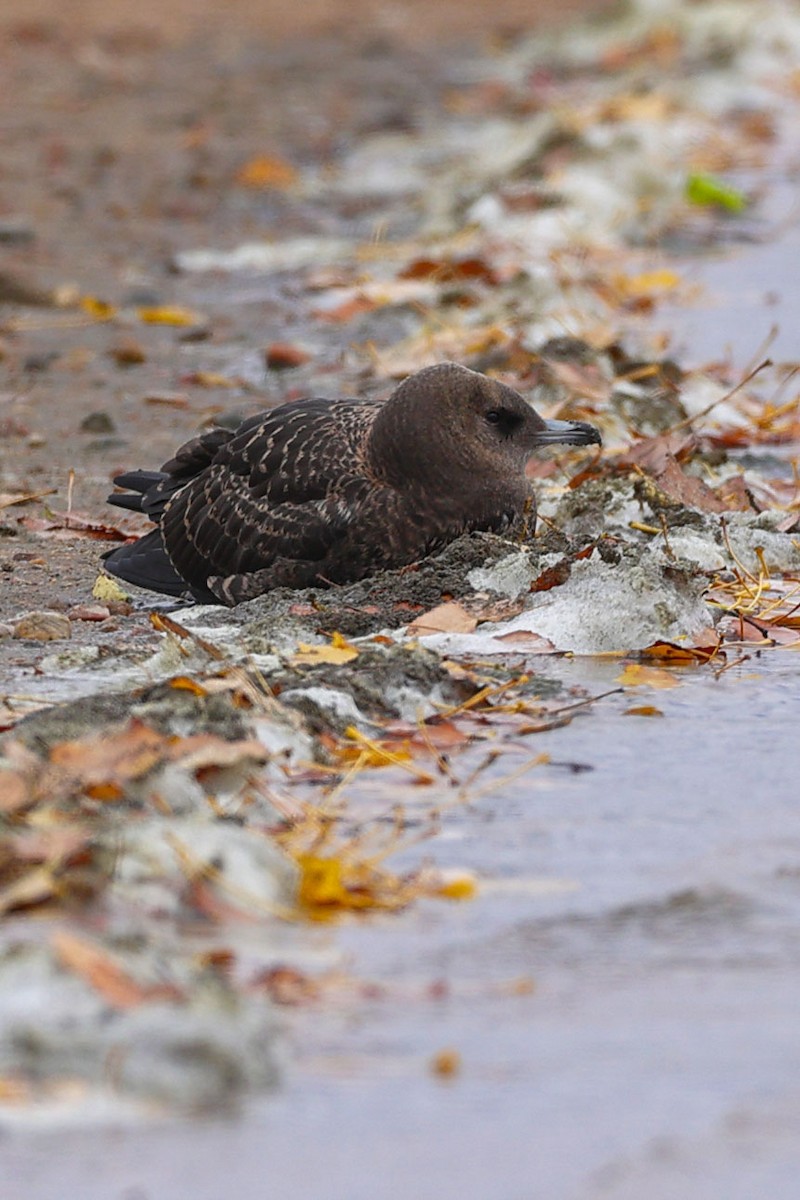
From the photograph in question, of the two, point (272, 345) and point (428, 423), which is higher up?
point (428, 423)

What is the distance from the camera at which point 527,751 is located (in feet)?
17.0

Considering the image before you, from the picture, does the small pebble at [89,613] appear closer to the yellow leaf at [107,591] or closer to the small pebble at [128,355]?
the yellow leaf at [107,591]

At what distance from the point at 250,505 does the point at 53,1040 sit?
3.32 m

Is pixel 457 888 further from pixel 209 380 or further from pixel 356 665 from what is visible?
pixel 209 380

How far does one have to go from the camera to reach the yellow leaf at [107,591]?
6797mm

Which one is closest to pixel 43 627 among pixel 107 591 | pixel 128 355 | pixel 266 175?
pixel 107 591

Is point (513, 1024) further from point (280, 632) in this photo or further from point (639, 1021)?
point (280, 632)

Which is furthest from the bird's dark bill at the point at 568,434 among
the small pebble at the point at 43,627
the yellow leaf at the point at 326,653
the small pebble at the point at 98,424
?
the small pebble at the point at 98,424

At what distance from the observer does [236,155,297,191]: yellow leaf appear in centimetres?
1561

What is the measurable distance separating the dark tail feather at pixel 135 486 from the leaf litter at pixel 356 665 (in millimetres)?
249

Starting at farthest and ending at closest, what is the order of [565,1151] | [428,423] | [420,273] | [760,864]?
[420,273] < [428,423] < [760,864] < [565,1151]

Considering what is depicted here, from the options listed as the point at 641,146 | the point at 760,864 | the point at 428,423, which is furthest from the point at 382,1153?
the point at 641,146

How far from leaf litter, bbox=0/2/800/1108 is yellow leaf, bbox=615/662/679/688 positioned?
0.01 metres

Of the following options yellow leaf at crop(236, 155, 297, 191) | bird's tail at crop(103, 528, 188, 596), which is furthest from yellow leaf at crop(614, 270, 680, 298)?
bird's tail at crop(103, 528, 188, 596)
